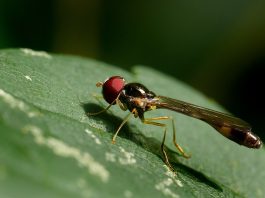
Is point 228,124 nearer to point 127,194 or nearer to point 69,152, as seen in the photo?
point 127,194

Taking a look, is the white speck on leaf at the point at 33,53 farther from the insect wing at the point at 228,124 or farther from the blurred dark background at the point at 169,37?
the blurred dark background at the point at 169,37

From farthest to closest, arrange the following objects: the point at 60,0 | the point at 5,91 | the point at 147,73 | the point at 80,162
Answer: the point at 60,0 → the point at 147,73 → the point at 5,91 → the point at 80,162

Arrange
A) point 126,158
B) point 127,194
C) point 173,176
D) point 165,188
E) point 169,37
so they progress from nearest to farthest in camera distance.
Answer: point 127,194
point 165,188
point 126,158
point 173,176
point 169,37

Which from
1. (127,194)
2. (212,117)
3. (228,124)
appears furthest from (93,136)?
(228,124)

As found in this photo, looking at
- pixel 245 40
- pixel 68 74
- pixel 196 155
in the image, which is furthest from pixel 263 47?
pixel 68 74

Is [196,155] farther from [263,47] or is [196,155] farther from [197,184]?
[263,47]

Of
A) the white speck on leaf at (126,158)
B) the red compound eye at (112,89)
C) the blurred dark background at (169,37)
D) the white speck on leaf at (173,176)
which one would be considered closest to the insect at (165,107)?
the red compound eye at (112,89)

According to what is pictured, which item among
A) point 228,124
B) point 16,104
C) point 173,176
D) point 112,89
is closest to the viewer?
point 16,104
